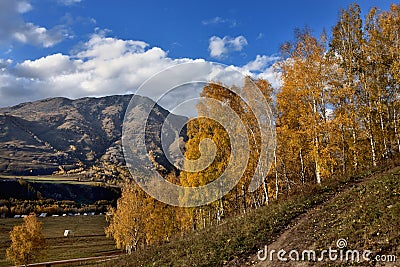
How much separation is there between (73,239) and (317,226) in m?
112

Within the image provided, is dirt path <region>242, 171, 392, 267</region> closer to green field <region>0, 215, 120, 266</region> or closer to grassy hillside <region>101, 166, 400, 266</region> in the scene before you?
grassy hillside <region>101, 166, 400, 266</region>

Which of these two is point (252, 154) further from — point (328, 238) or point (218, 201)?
point (328, 238)

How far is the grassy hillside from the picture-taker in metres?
14.3

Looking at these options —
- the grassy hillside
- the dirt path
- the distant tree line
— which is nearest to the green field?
the distant tree line

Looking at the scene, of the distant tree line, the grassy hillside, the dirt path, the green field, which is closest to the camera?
the grassy hillside

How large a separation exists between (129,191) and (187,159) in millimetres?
22369

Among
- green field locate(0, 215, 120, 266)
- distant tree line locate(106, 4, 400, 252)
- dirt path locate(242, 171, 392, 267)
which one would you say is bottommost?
green field locate(0, 215, 120, 266)

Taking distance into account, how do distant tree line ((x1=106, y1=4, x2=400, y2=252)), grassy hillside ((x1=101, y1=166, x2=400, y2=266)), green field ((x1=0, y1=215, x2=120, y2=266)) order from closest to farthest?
grassy hillside ((x1=101, y1=166, x2=400, y2=266)), distant tree line ((x1=106, y1=4, x2=400, y2=252)), green field ((x1=0, y1=215, x2=120, y2=266))

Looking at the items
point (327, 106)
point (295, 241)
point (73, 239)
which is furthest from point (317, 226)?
point (73, 239)

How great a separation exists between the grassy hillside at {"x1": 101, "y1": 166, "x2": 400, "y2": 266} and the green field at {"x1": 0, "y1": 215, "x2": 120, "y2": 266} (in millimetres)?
68042

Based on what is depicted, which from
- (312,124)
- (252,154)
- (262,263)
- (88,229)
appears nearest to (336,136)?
(312,124)

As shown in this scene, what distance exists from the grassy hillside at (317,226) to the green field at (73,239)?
68042mm

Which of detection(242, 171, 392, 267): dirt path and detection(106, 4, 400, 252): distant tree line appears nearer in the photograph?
detection(242, 171, 392, 267): dirt path

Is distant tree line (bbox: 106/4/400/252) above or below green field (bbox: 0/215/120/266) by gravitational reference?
above
